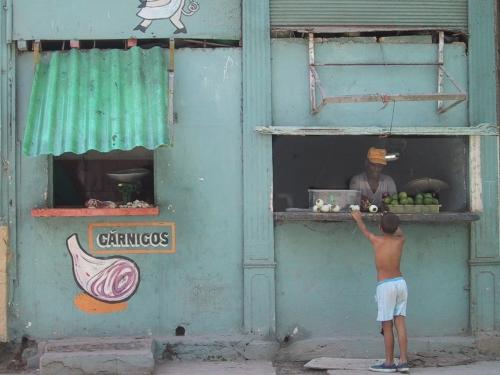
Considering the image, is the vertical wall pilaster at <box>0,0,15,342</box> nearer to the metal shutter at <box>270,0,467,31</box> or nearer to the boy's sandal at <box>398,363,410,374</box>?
the metal shutter at <box>270,0,467,31</box>

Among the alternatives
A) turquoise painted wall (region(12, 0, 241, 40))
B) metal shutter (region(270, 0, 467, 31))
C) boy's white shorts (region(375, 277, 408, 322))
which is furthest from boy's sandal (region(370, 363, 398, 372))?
turquoise painted wall (region(12, 0, 241, 40))

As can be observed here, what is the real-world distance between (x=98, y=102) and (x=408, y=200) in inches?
131

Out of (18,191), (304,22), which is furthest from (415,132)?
(18,191)

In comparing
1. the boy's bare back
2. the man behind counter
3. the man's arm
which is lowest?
the boy's bare back

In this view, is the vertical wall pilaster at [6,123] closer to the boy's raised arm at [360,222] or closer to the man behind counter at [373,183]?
the boy's raised arm at [360,222]

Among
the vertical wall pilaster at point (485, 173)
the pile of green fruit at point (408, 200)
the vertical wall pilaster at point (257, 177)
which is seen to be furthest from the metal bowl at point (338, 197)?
the vertical wall pilaster at point (485, 173)

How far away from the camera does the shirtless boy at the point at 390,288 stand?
594cm

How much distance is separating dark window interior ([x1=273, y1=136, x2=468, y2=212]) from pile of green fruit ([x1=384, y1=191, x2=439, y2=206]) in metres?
0.47

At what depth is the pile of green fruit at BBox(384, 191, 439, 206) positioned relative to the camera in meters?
6.53

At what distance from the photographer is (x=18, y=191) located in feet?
21.6

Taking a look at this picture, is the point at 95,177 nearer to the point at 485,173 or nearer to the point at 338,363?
the point at 338,363

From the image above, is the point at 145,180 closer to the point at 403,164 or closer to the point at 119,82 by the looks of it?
the point at 119,82

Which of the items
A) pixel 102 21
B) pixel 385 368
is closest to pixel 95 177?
pixel 102 21

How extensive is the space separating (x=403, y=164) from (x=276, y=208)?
159 centimetres
